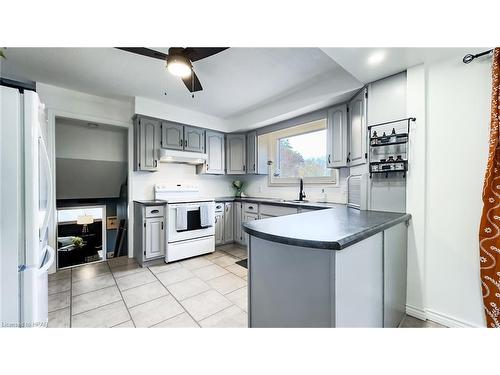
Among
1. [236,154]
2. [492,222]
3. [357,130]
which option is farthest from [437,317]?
[236,154]

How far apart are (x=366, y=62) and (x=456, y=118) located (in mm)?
822

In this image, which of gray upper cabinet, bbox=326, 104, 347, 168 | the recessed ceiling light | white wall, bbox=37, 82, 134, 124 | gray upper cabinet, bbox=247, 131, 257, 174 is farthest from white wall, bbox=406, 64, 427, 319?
white wall, bbox=37, 82, 134, 124

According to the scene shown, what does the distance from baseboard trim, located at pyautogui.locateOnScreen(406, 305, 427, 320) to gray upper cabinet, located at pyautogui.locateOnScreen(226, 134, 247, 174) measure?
2990 mm

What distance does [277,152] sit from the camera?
152 inches

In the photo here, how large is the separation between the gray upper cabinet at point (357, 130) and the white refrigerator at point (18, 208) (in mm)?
2489

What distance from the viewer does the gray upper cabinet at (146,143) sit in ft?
9.98

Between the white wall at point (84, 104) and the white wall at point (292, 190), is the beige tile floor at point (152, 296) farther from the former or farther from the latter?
the white wall at point (84, 104)

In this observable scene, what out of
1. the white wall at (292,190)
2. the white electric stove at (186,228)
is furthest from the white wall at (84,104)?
the white wall at (292,190)

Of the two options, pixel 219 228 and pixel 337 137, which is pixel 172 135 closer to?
pixel 219 228

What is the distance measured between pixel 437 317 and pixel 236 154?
3437 mm

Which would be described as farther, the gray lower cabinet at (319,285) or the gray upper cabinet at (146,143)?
the gray upper cabinet at (146,143)

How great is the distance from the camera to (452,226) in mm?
1598
